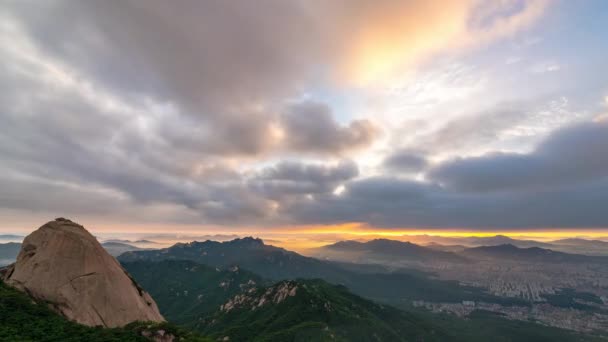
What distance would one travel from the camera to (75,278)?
87375mm

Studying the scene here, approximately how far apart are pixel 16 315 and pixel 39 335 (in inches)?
612

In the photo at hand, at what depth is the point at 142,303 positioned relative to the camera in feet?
331

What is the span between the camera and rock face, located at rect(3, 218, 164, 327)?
271ft

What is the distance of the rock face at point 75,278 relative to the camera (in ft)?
271

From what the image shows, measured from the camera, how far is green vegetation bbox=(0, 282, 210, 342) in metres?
58.4

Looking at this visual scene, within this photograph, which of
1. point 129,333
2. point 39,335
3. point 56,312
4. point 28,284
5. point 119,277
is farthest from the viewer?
point 119,277

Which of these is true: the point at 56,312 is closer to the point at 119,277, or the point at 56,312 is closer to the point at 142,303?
the point at 119,277

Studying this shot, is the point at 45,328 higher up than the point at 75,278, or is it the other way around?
the point at 75,278

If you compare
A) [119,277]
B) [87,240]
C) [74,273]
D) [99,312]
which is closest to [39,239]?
[87,240]

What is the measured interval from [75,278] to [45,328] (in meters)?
27.5

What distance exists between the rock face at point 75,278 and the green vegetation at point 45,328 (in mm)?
7896

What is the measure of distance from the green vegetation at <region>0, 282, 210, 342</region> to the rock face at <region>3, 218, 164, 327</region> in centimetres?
790

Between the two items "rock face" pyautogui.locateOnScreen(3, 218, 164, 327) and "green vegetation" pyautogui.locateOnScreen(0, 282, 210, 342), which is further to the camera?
"rock face" pyautogui.locateOnScreen(3, 218, 164, 327)

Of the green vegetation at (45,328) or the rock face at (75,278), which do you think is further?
the rock face at (75,278)
